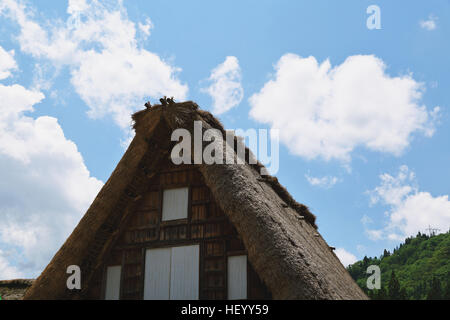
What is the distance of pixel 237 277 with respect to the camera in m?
7.93

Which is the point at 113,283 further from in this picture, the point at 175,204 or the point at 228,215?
the point at 228,215

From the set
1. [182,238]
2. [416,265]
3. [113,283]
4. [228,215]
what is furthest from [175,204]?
[416,265]

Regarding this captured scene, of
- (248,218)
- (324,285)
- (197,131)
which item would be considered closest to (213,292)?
(248,218)

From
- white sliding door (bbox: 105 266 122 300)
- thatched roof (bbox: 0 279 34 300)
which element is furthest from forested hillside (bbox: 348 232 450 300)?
white sliding door (bbox: 105 266 122 300)

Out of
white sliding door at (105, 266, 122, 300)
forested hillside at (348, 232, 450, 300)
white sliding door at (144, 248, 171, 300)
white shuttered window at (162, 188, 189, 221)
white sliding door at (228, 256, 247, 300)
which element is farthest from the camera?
forested hillside at (348, 232, 450, 300)

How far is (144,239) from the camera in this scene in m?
8.91

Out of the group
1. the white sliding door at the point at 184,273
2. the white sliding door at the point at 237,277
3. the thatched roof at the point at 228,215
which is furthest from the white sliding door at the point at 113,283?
the white sliding door at the point at 237,277

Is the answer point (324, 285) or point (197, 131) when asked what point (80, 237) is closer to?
point (197, 131)

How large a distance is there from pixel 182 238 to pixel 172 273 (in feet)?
2.27

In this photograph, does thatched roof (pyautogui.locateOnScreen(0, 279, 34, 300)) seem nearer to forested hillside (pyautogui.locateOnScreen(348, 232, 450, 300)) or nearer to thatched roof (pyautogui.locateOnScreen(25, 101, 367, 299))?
thatched roof (pyautogui.locateOnScreen(25, 101, 367, 299))

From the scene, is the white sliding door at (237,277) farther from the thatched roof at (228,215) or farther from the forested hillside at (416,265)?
the forested hillside at (416,265)

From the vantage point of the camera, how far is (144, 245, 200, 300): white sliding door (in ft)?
27.1

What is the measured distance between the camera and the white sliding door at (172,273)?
8.25 meters

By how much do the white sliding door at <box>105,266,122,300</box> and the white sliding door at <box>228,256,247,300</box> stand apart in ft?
7.74
